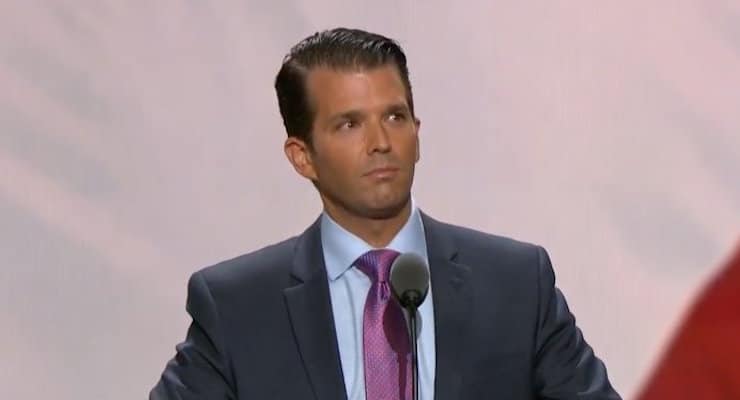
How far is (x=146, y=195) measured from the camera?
8.97 ft

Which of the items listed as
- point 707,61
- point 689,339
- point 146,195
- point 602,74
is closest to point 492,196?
point 602,74

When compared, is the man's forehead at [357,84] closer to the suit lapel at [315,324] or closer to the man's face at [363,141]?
the man's face at [363,141]

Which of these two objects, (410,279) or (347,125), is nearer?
Result: (410,279)

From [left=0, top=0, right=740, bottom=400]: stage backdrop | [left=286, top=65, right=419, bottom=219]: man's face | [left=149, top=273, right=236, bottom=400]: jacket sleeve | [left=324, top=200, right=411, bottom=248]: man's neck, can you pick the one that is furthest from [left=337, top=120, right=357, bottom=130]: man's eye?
[left=0, top=0, right=740, bottom=400]: stage backdrop

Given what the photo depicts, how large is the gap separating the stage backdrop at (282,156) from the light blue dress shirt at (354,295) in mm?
693

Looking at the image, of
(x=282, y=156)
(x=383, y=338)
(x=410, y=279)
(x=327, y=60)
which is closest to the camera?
(x=410, y=279)

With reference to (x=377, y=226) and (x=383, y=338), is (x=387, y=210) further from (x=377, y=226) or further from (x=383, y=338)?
(x=383, y=338)

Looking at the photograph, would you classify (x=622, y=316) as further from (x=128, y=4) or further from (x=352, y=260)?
(x=128, y=4)

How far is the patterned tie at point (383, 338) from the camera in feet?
6.23

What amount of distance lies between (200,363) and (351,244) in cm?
27

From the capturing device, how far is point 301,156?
2.10 meters

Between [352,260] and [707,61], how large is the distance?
3.32 ft

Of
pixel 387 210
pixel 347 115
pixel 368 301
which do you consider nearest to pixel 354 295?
pixel 368 301

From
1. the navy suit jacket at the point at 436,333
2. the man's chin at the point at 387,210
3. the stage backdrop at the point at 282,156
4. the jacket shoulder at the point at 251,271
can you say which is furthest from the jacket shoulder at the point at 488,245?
the stage backdrop at the point at 282,156
